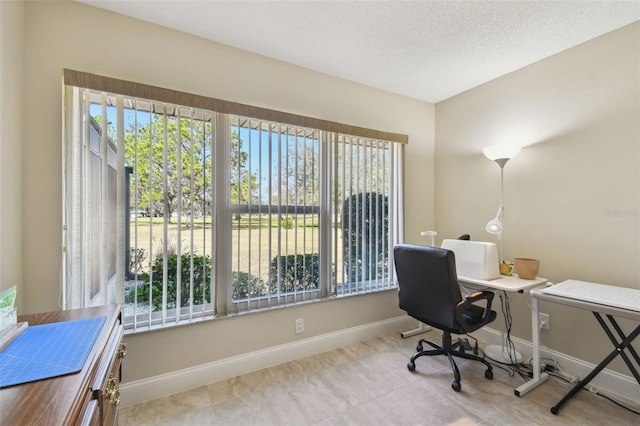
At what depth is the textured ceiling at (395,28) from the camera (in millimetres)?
1687

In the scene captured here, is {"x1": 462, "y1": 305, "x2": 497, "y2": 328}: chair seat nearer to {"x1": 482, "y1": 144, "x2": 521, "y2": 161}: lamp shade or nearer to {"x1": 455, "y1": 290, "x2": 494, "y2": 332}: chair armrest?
{"x1": 455, "y1": 290, "x2": 494, "y2": 332}: chair armrest

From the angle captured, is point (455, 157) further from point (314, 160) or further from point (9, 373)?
point (9, 373)

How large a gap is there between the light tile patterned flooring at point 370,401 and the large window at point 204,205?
1.70ft

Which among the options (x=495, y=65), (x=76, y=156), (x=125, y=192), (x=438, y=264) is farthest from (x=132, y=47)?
(x=495, y=65)

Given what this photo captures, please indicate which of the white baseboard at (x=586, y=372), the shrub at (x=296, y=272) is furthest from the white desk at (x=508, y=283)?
the shrub at (x=296, y=272)

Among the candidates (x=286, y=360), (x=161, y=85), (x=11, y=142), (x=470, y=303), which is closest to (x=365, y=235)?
(x=470, y=303)

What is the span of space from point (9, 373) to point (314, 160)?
6.79 feet

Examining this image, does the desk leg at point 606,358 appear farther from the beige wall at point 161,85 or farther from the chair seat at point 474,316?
the beige wall at point 161,85

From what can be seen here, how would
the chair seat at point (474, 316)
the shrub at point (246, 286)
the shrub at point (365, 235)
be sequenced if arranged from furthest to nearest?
the shrub at point (365, 235)
the shrub at point (246, 286)
the chair seat at point (474, 316)

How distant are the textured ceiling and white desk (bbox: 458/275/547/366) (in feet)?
5.91

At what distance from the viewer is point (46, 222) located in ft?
5.18

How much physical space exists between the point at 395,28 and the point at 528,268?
2.06 metres

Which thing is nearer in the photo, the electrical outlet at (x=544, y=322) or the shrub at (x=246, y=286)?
the shrub at (x=246, y=286)

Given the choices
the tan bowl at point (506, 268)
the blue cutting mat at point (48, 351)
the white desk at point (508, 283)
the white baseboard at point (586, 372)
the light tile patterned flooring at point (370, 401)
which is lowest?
the light tile patterned flooring at point (370, 401)
